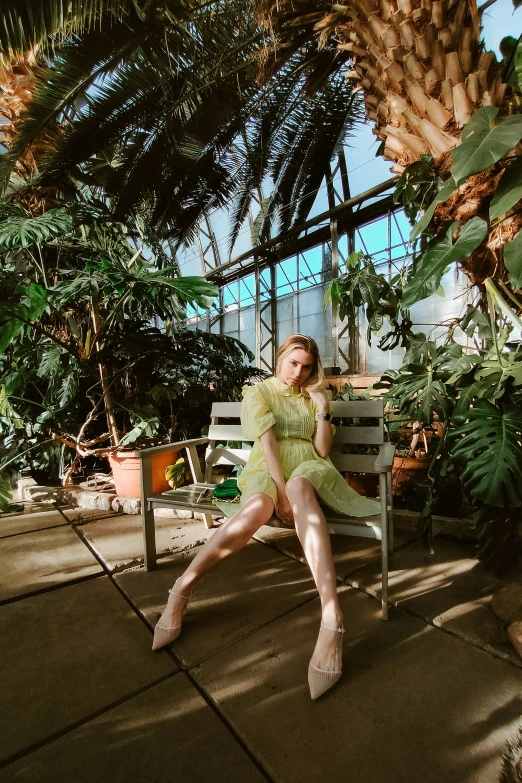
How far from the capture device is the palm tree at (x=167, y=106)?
2273mm

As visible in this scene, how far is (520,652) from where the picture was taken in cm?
119

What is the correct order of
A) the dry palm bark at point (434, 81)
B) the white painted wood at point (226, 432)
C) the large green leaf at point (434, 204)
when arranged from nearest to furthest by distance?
1. the large green leaf at point (434, 204)
2. the dry palm bark at point (434, 81)
3. the white painted wood at point (226, 432)

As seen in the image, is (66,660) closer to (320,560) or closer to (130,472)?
(320,560)

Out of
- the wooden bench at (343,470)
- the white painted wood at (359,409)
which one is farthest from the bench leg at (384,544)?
the white painted wood at (359,409)

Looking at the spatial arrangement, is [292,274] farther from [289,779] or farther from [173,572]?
[289,779]

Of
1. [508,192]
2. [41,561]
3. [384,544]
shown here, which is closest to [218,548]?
[384,544]

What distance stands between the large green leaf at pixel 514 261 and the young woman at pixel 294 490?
2.95 feet

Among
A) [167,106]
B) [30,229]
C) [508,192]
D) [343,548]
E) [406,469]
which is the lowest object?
[343,548]

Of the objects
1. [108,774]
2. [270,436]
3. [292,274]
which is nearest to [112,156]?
[270,436]

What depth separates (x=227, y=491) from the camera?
1777 mm

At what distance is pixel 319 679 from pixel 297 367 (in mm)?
1220

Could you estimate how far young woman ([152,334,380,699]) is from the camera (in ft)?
4.10

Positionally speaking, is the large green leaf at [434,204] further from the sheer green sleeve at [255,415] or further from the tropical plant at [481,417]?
the sheer green sleeve at [255,415]

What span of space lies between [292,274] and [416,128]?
9.52m
